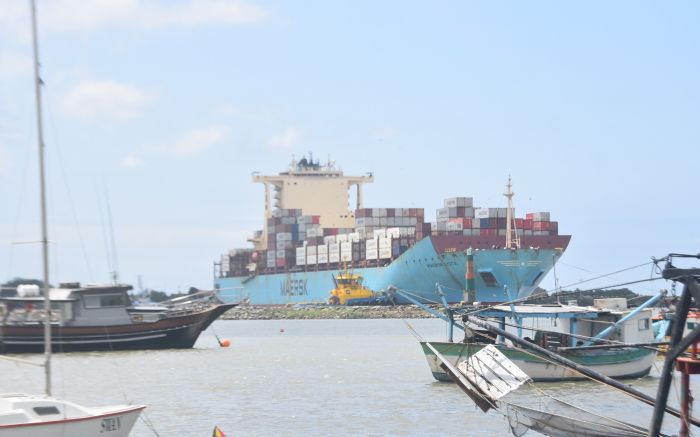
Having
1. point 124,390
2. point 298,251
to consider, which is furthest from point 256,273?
point 124,390

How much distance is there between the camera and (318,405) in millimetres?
33750

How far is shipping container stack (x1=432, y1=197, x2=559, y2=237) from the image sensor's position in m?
109

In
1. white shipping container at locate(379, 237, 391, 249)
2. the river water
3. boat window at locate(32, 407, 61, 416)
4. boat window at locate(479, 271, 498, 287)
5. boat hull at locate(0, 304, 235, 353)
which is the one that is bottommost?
the river water

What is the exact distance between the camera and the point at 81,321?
173ft

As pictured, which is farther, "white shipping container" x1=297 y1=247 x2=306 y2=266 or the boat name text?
"white shipping container" x1=297 y1=247 x2=306 y2=266

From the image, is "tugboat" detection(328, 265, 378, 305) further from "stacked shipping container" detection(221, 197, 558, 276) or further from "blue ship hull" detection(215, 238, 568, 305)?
"stacked shipping container" detection(221, 197, 558, 276)

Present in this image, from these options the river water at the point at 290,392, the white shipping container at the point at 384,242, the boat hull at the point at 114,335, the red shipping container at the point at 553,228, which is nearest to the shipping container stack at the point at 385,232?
the white shipping container at the point at 384,242

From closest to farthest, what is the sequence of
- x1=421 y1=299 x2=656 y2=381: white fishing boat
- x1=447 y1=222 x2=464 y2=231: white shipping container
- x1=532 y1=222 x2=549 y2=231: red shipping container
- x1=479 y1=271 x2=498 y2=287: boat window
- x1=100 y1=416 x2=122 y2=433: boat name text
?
x1=100 y1=416 x2=122 y2=433: boat name text
x1=421 y1=299 x2=656 y2=381: white fishing boat
x1=479 y1=271 x2=498 y2=287: boat window
x1=447 y1=222 x2=464 y2=231: white shipping container
x1=532 y1=222 x2=549 y2=231: red shipping container

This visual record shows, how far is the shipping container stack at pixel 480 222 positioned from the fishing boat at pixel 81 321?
57621 mm

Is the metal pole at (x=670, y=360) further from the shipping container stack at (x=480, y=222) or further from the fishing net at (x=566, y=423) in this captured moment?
the shipping container stack at (x=480, y=222)

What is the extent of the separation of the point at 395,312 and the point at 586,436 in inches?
3893

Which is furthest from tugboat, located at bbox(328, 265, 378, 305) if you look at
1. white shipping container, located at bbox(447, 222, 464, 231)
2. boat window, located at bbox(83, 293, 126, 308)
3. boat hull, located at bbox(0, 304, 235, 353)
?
boat window, located at bbox(83, 293, 126, 308)

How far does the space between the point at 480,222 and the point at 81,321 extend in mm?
62653

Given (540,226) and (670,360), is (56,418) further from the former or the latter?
→ (540,226)
